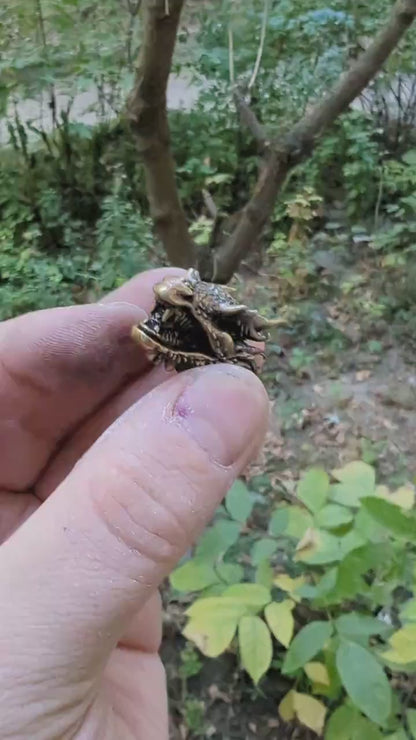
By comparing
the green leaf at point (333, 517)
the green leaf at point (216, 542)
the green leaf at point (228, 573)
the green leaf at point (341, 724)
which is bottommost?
the green leaf at point (341, 724)

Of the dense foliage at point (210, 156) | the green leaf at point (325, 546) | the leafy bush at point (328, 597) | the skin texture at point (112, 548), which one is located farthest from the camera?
the dense foliage at point (210, 156)

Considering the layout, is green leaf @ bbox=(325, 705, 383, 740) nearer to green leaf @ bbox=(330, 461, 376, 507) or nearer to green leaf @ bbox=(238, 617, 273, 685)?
green leaf @ bbox=(238, 617, 273, 685)

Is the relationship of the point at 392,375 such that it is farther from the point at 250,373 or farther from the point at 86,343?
the point at 250,373

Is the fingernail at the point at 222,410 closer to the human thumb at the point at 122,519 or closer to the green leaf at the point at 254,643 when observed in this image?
Result: the human thumb at the point at 122,519

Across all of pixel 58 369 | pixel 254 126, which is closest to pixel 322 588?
pixel 58 369

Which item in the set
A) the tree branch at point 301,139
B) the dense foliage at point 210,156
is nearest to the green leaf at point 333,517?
the tree branch at point 301,139

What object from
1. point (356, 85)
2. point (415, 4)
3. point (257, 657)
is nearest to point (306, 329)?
point (356, 85)
